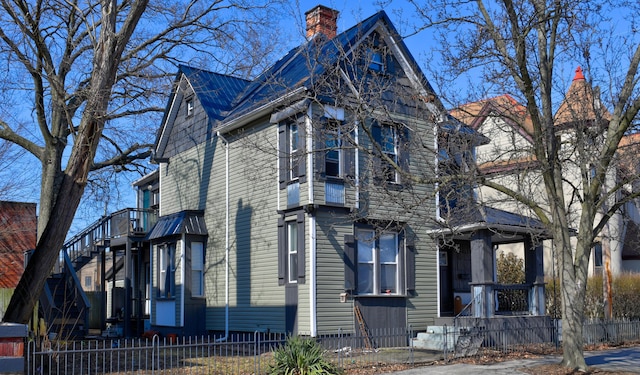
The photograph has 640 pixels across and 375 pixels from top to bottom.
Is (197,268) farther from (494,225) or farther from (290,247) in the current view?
(494,225)

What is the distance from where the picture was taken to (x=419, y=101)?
1560 cm

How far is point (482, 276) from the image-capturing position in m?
19.2

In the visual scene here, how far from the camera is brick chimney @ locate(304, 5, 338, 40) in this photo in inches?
904

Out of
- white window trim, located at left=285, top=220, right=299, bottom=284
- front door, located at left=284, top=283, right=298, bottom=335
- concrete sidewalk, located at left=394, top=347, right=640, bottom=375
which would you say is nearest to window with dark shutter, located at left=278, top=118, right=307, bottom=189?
white window trim, located at left=285, top=220, right=299, bottom=284

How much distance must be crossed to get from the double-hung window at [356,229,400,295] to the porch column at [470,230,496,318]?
7.51ft

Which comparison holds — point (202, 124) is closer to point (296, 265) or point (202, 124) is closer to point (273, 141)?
point (273, 141)

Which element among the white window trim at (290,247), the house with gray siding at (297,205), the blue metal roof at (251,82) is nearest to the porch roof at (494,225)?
the house with gray siding at (297,205)

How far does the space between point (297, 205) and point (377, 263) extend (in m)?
3.03

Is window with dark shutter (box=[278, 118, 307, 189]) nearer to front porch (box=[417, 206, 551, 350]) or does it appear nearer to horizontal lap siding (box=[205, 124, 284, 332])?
horizontal lap siding (box=[205, 124, 284, 332])

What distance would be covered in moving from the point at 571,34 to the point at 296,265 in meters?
9.37

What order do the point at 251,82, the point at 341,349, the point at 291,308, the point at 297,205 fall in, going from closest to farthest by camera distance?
1. the point at 341,349
2. the point at 297,205
3. the point at 291,308
4. the point at 251,82

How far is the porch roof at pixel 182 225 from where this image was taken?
22969 mm

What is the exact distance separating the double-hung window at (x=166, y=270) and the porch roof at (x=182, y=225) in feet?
1.79

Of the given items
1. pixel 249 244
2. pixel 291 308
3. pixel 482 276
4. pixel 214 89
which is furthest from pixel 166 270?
pixel 482 276
